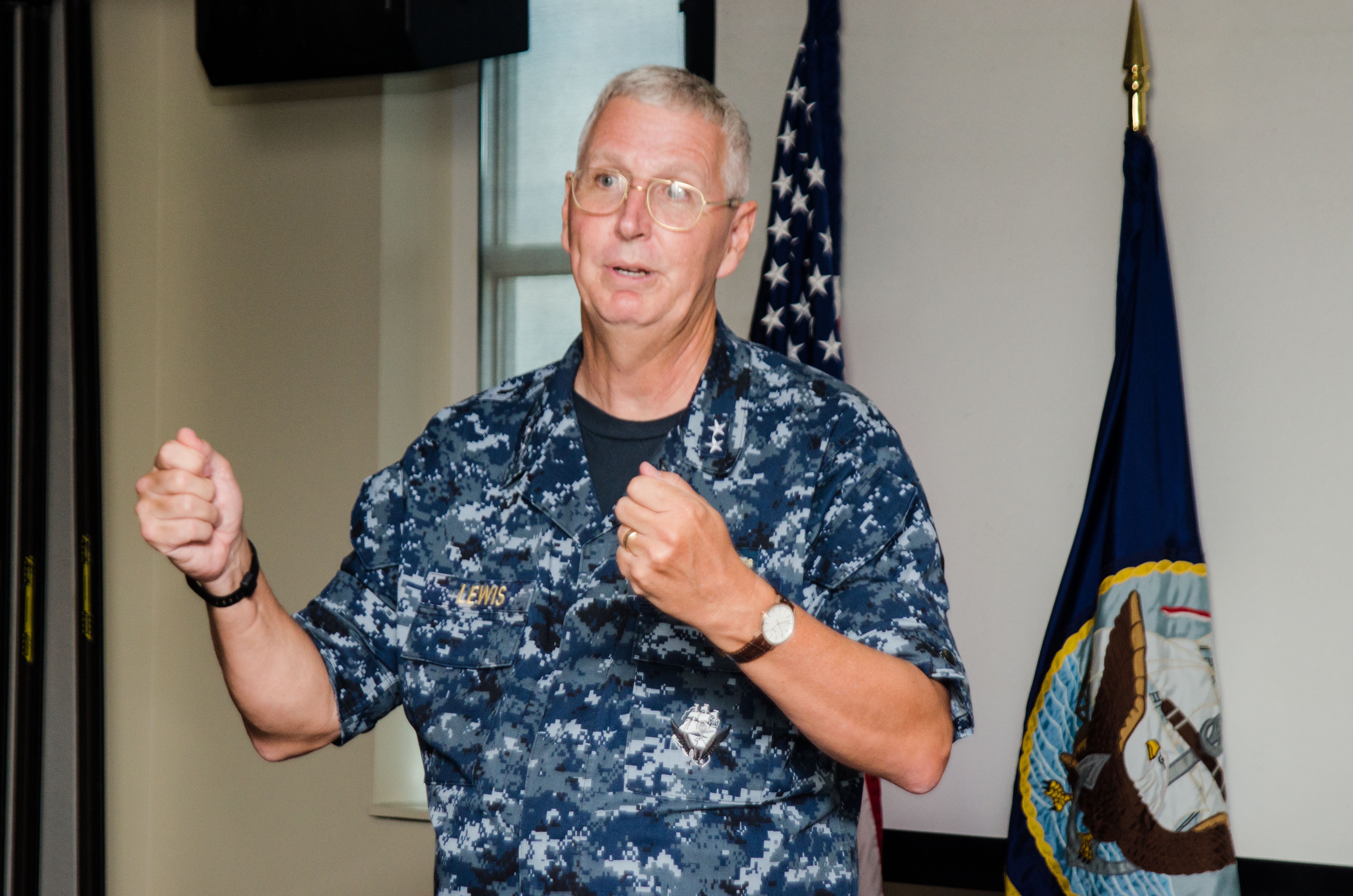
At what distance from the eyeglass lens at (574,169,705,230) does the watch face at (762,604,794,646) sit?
1.83 ft

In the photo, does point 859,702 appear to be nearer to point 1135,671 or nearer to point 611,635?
point 611,635

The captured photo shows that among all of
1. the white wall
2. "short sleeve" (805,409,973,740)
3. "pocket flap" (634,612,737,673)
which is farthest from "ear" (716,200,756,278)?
the white wall

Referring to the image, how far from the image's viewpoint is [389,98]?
3746 millimetres

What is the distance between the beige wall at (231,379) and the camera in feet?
12.0

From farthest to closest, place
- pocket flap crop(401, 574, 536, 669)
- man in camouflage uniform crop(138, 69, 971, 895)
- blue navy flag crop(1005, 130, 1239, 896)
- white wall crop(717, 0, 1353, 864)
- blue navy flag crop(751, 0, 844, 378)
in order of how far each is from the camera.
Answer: blue navy flag crop(751, 0, 844, 378)
white wall crop(717, 0, 1353, 864)
blue navy flag crop(1005, 130, 1239, 896)
pocket flap crop(401, 574, 536, 669)
man in camouflage uniform crop(138, 69, 971, 895)

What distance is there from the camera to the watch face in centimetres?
101

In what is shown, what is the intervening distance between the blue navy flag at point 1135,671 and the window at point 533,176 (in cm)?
172

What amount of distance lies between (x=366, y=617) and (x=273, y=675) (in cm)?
15

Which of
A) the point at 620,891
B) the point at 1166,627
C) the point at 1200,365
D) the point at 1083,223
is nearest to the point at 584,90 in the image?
the point at 1083,223

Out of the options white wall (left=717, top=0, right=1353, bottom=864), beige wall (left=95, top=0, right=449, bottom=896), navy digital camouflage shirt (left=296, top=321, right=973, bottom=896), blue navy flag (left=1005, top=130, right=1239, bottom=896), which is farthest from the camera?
beige wall (left=95, top=0, right=449, bottom=896)

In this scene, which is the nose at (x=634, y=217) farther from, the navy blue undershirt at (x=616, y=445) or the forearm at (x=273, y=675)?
the forearm at (x=273, y=675)

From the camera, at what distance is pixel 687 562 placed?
0.98 m

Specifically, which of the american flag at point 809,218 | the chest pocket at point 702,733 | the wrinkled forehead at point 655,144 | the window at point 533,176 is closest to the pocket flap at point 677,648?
the chest pocket at point 702,733

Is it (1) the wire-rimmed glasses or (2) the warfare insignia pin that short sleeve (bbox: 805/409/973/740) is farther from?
(1) the wire-rimmed glasses
